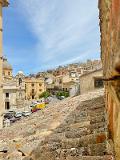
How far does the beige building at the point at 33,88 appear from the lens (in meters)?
88.6

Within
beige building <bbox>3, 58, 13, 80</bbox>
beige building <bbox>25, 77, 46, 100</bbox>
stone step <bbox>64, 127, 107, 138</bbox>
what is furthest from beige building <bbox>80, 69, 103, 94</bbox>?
beige building <bbox>25, 77, 46, 100</bbox>

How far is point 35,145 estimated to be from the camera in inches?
323

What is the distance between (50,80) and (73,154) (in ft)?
307

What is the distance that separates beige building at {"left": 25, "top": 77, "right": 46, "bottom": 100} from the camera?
8856cm

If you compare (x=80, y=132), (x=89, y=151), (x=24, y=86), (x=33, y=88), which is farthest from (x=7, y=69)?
(x=89, y=151)

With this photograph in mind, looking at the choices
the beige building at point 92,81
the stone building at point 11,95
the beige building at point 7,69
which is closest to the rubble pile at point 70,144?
the beige building at point 92,81

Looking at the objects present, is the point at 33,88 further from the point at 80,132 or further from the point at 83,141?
the point at 83,141

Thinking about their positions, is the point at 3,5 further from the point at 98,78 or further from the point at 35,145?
the point at 35,145

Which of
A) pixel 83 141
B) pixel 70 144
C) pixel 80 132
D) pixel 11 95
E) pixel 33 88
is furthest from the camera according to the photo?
pixel 33 88

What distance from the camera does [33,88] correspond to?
88875mm

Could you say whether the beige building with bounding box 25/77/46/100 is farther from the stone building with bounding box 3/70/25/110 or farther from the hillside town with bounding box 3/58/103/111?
the stone building with bounding box 3/70/25/110

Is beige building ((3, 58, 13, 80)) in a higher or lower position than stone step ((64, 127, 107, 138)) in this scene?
higher

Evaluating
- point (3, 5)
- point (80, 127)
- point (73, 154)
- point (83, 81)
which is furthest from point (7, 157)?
point (3, 5)

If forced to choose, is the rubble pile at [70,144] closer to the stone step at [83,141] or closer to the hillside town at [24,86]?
the stone step at [83,141]
